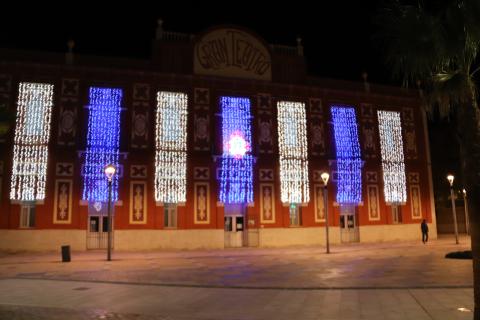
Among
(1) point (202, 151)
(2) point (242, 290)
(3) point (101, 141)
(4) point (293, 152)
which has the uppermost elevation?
(3) point (101, 141)

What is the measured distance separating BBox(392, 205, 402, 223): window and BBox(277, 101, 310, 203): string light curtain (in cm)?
832

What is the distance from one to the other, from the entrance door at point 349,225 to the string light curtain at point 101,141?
703 inches

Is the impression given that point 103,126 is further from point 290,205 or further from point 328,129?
point 328,129

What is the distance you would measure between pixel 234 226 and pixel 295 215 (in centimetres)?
484

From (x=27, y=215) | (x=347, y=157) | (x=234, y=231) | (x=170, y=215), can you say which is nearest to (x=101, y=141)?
(x=27, y=215)

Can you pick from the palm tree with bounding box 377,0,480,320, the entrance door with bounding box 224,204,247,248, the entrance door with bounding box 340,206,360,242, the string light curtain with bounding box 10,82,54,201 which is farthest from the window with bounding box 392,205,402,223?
the palm tree with bounding box 377,0,480,320

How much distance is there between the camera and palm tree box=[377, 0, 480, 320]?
7.44 meters

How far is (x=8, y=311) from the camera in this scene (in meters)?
10.7

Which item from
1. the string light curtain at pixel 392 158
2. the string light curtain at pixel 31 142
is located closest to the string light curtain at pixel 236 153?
the string light curtain at pixel 392 158

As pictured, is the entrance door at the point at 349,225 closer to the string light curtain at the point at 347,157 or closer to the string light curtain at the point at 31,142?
the string light curtain at the point at 347,157

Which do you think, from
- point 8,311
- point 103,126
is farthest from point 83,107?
point 8,311

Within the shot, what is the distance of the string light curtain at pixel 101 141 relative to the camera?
3114 centimetres

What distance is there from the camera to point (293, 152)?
35812 mm

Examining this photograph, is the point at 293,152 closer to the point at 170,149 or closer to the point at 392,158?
the point at 392,158
